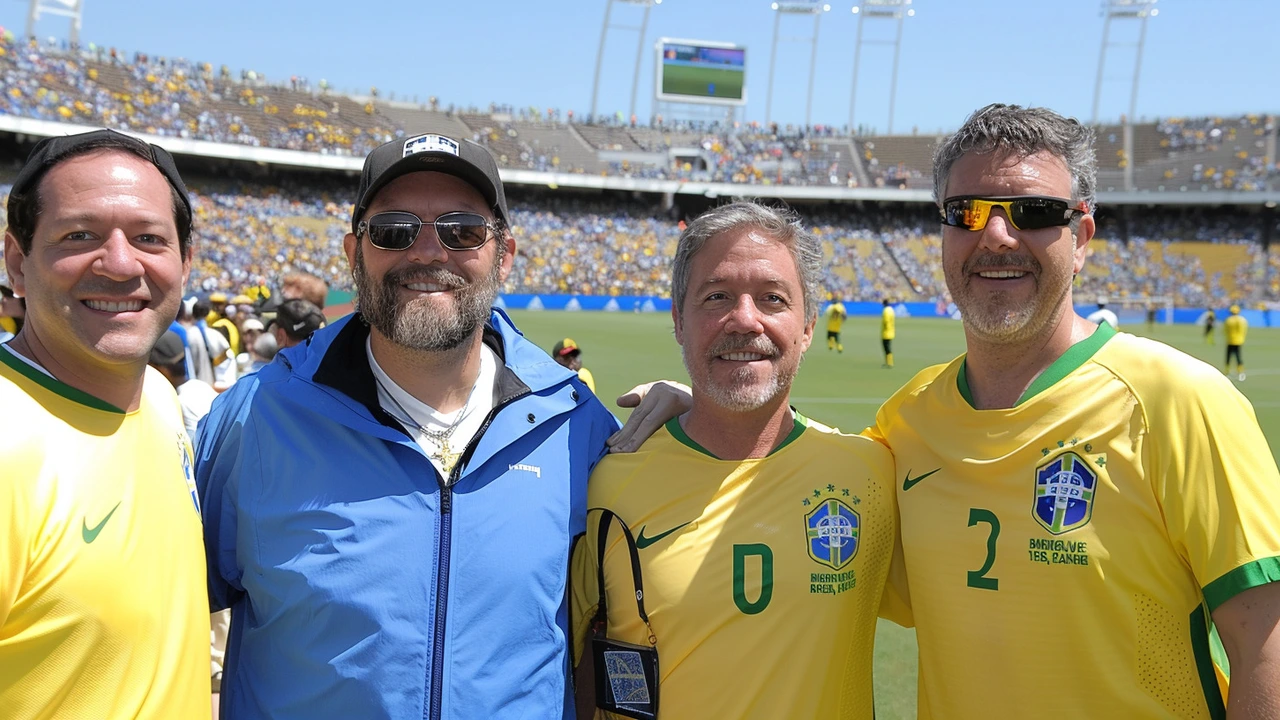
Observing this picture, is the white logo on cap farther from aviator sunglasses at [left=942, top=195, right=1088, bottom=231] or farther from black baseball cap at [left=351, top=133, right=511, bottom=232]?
aviator sunglasses at [left=942, top=195, right=1088, bottom=231]

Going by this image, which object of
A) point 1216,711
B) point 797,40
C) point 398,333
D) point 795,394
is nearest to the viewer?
point 1216,711

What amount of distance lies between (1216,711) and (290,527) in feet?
8.82

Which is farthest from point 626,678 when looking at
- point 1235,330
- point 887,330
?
point 1235,330

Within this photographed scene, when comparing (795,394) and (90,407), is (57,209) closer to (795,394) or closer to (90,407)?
(90,407)

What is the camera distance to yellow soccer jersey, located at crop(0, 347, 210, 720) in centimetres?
194

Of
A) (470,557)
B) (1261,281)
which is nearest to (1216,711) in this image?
Answer: (470,557)

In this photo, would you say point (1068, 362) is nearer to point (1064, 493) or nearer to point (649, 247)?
point (1064, 493)

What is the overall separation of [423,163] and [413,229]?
207mm

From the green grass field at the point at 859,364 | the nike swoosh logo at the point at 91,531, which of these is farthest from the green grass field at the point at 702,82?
the nike swoosh logo at the point at 91,531

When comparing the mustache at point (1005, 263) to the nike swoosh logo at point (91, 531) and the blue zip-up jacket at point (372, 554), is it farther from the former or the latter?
the nike swoosh logo at point (91, 531)

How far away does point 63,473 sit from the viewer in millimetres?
2057

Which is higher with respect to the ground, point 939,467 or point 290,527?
point 939,467

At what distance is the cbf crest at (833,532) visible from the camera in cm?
277

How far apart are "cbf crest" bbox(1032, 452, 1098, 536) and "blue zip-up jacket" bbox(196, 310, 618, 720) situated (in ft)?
4.61
